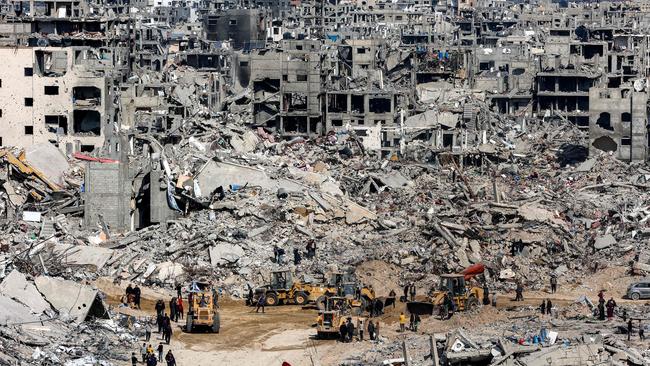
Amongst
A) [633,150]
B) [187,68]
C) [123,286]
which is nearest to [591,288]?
[123,286]

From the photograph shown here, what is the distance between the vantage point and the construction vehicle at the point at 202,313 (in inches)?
1917

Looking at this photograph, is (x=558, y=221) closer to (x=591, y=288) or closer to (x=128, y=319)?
(x=591, y=288)

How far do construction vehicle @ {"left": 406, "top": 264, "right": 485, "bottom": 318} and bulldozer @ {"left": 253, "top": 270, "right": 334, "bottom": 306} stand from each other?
3.57 metres

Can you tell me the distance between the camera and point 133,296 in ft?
172

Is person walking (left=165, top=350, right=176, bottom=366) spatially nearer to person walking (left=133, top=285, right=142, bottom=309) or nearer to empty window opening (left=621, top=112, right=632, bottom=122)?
person walking (left=133, top=285, right=142, bottom=309)

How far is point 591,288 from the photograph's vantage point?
183 ft

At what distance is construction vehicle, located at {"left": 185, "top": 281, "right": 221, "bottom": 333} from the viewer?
1917 inches

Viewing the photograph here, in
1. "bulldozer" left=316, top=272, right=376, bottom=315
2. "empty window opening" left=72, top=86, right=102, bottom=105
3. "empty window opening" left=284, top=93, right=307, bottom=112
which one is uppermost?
"empty window opening" left=72, top=86, right=102, bottom=105

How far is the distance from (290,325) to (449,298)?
4.85 meters

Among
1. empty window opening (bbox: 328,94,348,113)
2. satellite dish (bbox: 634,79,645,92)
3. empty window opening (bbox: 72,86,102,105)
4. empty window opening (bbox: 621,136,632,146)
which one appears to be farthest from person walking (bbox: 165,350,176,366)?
empty window opening (bbox: 328,94,348,113)

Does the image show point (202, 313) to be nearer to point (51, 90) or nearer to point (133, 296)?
point (133, 296)

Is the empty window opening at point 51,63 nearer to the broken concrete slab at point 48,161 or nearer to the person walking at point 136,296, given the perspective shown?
the broken concrete slab at point 48,161

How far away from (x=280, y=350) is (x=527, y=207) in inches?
720

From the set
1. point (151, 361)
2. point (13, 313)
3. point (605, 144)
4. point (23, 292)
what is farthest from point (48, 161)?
point (605, 144)
